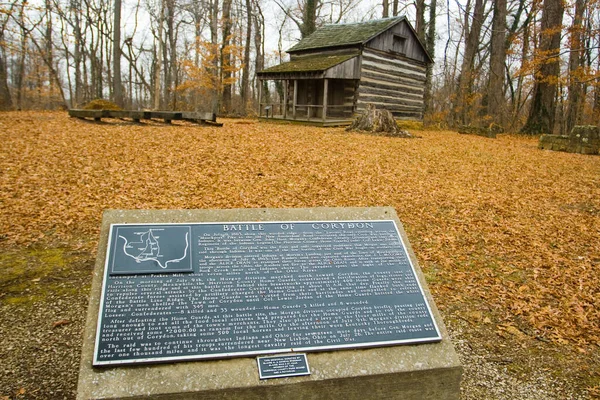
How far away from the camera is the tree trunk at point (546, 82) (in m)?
18.1

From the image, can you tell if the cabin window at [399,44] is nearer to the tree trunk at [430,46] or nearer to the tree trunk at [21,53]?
the tree trunk at [430,46]

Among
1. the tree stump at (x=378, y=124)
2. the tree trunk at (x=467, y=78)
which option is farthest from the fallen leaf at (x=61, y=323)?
the tree trunk at (x=467, y=78)

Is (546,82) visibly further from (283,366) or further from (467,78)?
(283,366)

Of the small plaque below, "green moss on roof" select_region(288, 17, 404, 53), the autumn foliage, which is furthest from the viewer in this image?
"green moss on roof" select_region(288, 17, 404, 53)

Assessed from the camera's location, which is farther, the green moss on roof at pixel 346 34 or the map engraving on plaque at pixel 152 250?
the green moss on roof at pixel 346 34

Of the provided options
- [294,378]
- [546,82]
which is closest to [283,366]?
[294,378]

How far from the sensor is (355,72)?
20844mm

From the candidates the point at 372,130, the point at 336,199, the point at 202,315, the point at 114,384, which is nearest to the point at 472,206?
the point at 336,199

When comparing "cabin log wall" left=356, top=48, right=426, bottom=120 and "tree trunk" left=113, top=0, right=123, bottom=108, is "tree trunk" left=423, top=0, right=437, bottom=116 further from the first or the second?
"tree trunk" left=113, top=0, right=123, bottom=108

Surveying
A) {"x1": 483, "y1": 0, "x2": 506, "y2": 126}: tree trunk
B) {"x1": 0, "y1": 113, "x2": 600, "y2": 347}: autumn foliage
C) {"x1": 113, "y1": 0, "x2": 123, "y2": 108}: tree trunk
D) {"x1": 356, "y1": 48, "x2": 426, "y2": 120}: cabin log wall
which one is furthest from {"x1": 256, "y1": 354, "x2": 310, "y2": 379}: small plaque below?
{"x1": 483, "y1": 0, "x2": 506, "y2": 126}: tree trunk

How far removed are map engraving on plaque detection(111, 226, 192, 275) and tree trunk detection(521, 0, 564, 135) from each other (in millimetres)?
18743

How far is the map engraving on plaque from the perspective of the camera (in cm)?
311

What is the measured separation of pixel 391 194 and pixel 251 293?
5705 mm

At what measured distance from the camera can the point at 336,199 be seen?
7.84 m
